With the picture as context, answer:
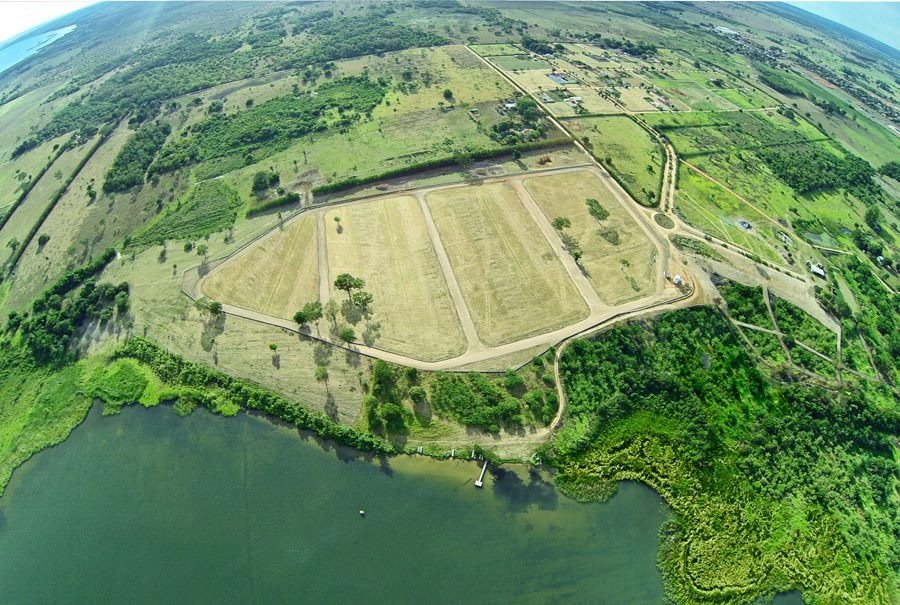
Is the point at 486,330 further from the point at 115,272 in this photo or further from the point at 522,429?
the point at 115,272

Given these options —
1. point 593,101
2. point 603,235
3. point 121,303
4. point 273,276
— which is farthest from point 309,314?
point 593,101

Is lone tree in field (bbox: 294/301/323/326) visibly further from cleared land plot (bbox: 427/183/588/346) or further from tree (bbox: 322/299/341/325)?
cleared land plot (bbox: 427/183/588/346)

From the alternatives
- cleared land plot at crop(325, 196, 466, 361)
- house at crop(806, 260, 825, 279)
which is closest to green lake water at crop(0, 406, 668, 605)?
cleared land plot at crop(325, 196, 466, 361)

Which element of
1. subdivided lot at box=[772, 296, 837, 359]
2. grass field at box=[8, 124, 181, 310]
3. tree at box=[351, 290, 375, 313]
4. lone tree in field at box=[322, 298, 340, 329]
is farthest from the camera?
grass field at box=[8, 124, 181, 310]

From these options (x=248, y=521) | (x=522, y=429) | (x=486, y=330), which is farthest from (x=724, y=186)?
(x=248, y=521)

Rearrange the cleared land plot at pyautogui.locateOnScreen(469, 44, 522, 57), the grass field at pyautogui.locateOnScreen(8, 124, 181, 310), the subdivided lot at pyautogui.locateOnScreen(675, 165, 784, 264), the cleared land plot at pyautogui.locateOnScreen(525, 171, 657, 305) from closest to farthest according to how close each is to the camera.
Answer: the cleared land plot at pyautogui.locateOnScreen(525, 171, 657, 305), the grass field at pyautogui.locateOnScreen(8, 124, 181, 310), the subdivided lot at pyautogui.locateOnScreen(675, 165, 784, 264), the cleared land plot at pyautogui.locateOnScreen(469, 44, 522, 57)

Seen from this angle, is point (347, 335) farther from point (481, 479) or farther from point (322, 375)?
point (481, 479)

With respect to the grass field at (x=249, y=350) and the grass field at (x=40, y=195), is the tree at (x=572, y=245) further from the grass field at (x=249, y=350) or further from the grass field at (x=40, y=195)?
the grass field at (x=40, y=195)
